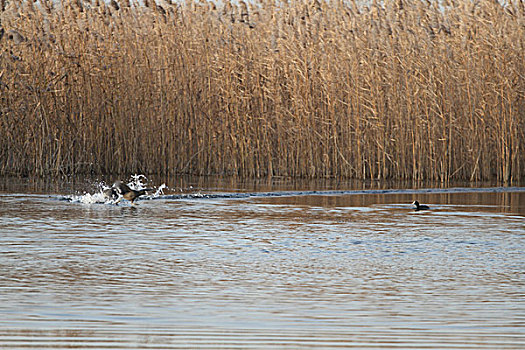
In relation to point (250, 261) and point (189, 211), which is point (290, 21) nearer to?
point (189, 211)

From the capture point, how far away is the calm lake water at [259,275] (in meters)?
3.47

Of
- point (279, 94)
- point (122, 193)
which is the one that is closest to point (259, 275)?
point (122, 193)

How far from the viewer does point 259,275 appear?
16.0 ft

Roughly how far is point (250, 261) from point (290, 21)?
8750mm

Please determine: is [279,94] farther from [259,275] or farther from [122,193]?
[259,275]

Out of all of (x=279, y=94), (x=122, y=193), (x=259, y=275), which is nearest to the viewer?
(x=259, y=275)

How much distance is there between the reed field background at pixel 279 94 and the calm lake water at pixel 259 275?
11.4 feet

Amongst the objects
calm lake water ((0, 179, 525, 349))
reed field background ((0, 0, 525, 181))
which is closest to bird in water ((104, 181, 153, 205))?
calm lake water ((0, 179, 525, 349))

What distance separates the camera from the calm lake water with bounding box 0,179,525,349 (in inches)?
137

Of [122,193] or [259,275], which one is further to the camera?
[122,193]

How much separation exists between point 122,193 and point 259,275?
14.9 feet

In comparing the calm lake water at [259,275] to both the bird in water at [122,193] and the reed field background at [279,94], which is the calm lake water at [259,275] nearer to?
the bird in water at [122,193]

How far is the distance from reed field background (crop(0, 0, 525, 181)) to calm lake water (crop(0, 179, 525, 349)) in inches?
137

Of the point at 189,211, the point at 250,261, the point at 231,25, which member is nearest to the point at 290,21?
the point at 231,25
